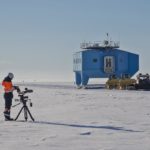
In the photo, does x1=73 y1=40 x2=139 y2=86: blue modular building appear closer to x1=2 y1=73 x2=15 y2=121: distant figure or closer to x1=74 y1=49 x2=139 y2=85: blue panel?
x1=74 y1=49 x2=139 y2=85: blue panel

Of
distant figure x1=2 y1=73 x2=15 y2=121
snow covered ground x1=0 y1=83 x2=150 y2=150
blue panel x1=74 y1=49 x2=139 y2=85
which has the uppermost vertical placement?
blue panel x1=74 y1=49 x2=139 y2=85

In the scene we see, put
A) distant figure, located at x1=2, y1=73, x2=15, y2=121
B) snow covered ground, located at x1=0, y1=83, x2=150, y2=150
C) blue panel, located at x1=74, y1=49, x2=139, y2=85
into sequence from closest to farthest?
1. snow covered ground, located at x1=0, y1=83, x2=150, y2=150
2. distant figure, located at x1=2, y1=73, x2=15, y2=121
3. blue panel, located at x1=74, y1=49, x2=139, y2=85

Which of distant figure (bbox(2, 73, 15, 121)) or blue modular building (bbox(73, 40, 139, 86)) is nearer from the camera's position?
distant figure (bbox(2, 73, 15, 121))

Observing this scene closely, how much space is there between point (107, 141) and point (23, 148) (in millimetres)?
1982

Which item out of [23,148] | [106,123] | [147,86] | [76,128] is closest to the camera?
[23,148]

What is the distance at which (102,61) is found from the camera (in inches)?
2491

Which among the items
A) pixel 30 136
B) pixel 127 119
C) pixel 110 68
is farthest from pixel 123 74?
pixel 30 136

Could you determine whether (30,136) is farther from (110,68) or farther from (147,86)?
(110,68)

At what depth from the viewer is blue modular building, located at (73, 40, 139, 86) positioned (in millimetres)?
62781

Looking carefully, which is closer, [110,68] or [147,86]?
[147,86]

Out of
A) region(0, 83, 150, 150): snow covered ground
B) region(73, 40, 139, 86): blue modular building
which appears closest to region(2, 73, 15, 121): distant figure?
region(0, 83, 150, 150): snow covered ground

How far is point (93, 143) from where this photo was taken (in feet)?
36.3

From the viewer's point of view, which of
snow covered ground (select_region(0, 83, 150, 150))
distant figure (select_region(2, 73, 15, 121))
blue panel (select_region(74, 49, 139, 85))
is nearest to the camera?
snow covered ground (select_region(0, 83, 150, 150))

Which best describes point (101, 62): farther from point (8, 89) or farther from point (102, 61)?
point (8, 89)
